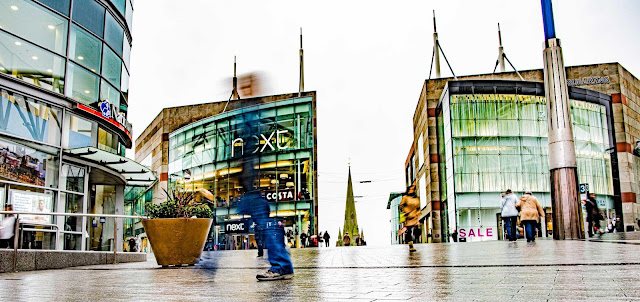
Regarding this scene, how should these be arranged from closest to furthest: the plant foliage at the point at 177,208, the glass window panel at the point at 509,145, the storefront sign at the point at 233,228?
the plant foliage at the point at 177,208
the glass window panel at the point at 509,145
the storefront sign at the point at 233,228

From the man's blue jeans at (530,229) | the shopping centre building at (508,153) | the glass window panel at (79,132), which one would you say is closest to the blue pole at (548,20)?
the man's blue jeans at (530,229)

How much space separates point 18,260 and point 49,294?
19.0 ft

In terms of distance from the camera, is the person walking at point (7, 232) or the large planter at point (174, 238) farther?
the person walking at point (7, 232)

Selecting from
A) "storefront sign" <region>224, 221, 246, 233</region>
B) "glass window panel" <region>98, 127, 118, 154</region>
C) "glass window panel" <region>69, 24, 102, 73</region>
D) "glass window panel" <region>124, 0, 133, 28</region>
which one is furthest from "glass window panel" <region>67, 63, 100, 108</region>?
"storefront sign" <region>224, 221, 246, 233</region>

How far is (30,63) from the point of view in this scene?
1803 cm

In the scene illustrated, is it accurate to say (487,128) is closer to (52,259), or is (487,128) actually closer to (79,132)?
(79,132)

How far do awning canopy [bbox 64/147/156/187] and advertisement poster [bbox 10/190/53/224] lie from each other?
1.89 m

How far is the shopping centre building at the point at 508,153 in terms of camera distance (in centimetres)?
4394

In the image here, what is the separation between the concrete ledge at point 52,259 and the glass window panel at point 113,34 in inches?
495

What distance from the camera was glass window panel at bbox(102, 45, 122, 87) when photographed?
22116 mm

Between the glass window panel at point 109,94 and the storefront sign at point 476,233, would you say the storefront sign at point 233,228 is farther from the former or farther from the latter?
the glass window panel at point 109,94

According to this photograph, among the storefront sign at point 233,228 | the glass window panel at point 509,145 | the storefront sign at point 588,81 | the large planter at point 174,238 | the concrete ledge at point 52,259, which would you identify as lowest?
the concrete ledge at point 52,259

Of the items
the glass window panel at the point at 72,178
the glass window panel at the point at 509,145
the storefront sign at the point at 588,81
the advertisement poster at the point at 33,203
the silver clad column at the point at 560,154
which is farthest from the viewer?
the storefront sign at the point at 588,81

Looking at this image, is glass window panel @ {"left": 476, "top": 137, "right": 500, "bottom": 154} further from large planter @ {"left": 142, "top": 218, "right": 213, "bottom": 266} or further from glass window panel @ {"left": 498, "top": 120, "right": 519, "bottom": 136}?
large planter @ {"left": 142, "top": 218, "right": 213, "bottom": 266}
